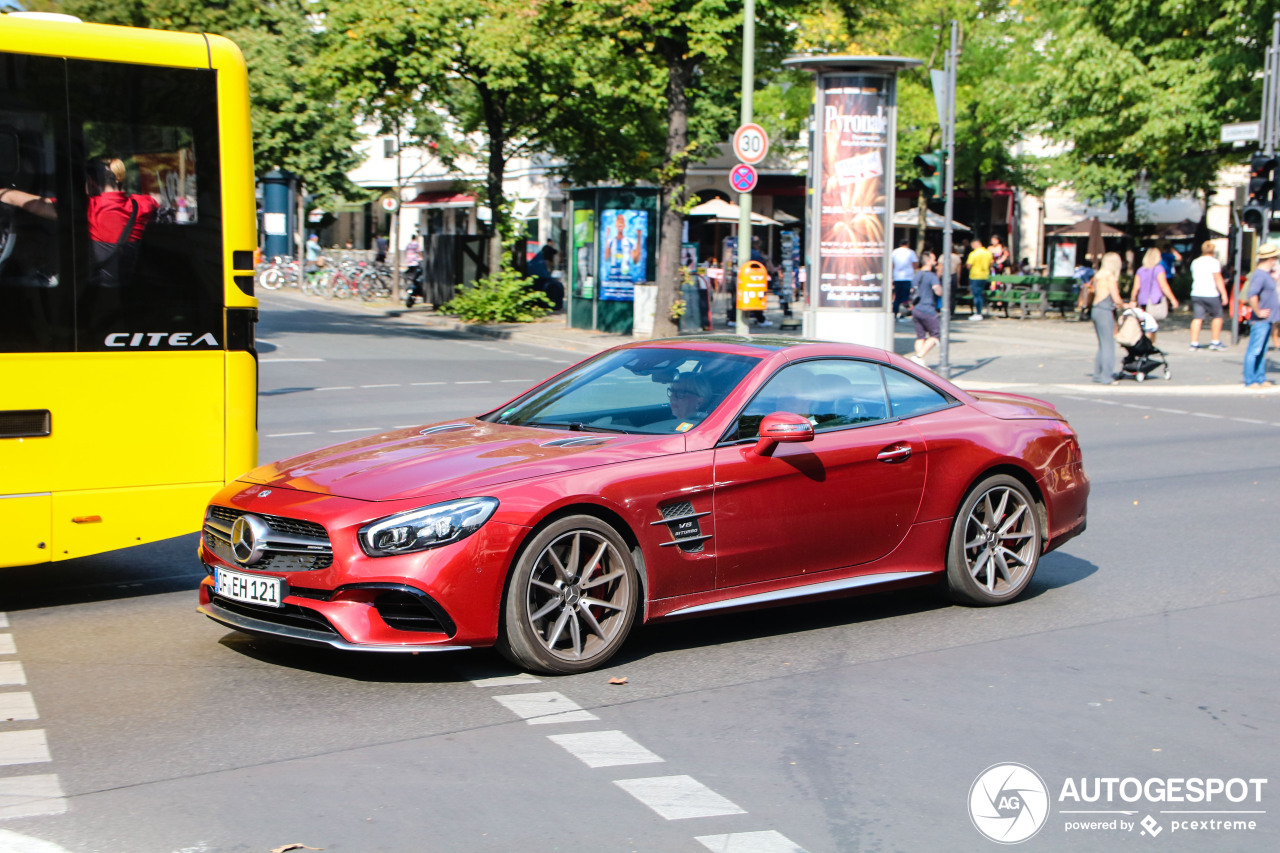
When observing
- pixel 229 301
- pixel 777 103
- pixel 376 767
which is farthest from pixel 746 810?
pixel 777 103

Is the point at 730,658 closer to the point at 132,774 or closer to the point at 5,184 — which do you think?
the point at 132,774

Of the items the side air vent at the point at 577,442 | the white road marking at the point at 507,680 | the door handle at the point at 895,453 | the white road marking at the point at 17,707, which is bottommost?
the white road marking at the point at 17,707

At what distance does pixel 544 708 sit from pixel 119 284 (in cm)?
320

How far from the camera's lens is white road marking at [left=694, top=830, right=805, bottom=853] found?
13.5ft

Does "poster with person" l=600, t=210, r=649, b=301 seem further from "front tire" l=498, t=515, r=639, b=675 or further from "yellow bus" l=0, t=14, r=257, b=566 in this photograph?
"front tire" l=498, t=515, r=639, b=675

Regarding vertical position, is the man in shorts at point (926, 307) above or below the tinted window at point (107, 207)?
below

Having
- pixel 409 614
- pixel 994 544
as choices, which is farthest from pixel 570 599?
pixel 994 544

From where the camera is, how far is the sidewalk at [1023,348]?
20297 mm

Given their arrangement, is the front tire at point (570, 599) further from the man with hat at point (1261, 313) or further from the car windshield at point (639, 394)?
the man with hat at point (1261, 313)

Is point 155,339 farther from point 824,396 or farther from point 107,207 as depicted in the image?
point 824,396

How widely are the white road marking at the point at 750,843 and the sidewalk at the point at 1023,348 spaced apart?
992 cm

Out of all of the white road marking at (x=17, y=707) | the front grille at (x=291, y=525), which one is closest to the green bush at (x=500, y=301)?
the front grille at (x=291, y=525)

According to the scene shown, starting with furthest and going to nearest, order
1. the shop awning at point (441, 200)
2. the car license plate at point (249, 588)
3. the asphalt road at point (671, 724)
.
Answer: the shop awning at point (441, 200), the car license plate at point (249, 588), the asphalt road at point (671, 724)

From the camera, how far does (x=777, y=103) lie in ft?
165
